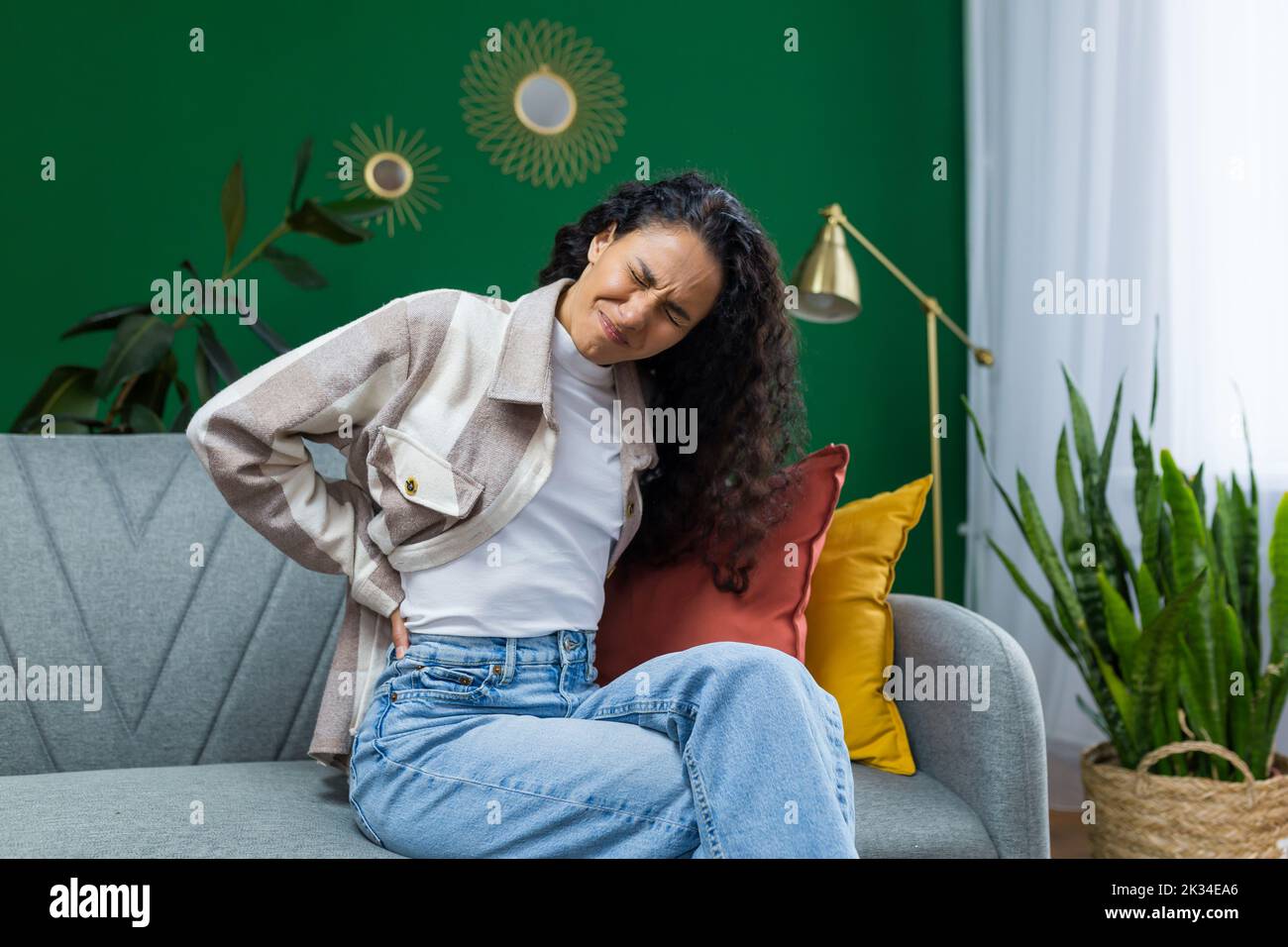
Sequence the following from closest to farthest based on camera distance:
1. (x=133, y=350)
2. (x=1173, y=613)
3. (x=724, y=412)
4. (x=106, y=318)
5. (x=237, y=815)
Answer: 1. (x=237, y=815)
2. (x=724, y=412)
3. (x=1173, y=613)
4. (x=133, y=350)
5. (x=106, y=318)

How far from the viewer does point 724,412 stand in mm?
1602

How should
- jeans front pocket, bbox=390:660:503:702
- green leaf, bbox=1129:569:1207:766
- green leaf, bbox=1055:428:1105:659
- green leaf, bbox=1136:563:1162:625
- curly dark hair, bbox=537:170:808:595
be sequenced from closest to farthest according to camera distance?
jeans front pocket, bbox=390:660:503:702, curly dark hair, bbox=537:170:808:595, green leaf, bbox=1129:569:1207:766, green leaf, bbox=1136:563:1162:625, green leaf, bbox=1055:428:1105:659

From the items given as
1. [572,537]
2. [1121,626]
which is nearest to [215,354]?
[572,537]

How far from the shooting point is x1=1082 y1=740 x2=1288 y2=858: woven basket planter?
1.85 m

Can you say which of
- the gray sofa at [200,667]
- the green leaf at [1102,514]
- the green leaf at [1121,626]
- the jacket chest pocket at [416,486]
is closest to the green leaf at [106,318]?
the gray sofa at [200,667]

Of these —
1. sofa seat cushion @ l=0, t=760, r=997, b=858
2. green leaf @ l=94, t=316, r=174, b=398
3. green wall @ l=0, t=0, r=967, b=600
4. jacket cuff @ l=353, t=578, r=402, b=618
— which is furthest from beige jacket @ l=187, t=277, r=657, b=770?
green wall @ l=0, t=0, r=967, b=600

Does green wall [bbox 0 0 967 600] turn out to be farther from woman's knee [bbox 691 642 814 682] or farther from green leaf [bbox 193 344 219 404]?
woman's knee [bbox 691 642 814 682]

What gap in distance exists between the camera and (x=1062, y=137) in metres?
2.68

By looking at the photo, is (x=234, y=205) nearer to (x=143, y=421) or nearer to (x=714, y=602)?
(x=143, y=421)

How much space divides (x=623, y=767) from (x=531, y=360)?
1.67ft

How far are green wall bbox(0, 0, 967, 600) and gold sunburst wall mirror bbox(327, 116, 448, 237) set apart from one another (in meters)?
0.02

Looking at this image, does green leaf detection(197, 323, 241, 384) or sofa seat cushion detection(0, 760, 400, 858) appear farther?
green leaf detection(197, 323, 241, 384)

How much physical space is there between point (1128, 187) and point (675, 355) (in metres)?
1.44

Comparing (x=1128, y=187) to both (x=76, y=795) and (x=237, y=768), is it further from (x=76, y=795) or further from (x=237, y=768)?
(x=76, y=795)
